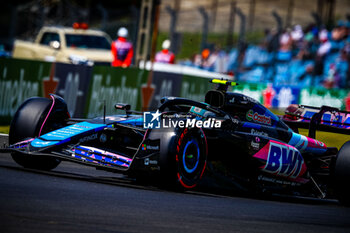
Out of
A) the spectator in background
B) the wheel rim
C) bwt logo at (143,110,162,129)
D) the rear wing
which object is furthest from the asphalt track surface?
the spectator in background

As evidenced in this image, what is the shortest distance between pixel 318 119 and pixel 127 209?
4.04 metres

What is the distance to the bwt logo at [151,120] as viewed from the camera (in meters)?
6.98

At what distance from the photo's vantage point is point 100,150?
702 cm

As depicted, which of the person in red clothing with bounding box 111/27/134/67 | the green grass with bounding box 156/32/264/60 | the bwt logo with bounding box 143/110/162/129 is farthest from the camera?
the green grass with bounding box 156/32/264/60

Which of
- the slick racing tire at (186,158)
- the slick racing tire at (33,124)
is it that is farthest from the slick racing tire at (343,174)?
the slick racing tire at (33,124)

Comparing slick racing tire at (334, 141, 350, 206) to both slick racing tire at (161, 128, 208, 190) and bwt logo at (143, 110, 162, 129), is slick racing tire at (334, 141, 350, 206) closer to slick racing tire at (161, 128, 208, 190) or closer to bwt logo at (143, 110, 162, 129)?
slick racing tire at (161, 128, 208, 190)

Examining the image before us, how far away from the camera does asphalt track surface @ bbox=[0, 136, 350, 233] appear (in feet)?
15.6

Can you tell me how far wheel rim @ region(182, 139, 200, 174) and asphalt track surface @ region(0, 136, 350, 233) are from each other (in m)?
0.29

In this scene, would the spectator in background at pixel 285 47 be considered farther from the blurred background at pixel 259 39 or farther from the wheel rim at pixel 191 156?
the wheel rim at pixel 191 156

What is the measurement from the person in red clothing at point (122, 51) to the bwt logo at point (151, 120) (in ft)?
39.2

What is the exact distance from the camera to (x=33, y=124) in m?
7.37

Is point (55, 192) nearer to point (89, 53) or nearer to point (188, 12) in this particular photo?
point (89, 53)

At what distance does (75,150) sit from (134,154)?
64 centimetres

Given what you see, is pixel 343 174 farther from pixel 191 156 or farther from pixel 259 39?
pixel 259 39
